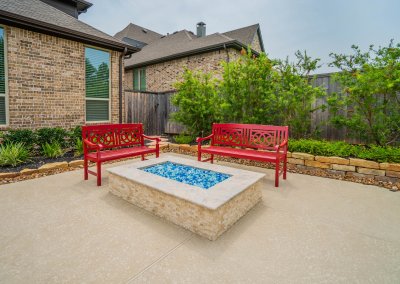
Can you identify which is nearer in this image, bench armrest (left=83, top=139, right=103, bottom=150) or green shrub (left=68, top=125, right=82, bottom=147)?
bench armrest (left=83, top=139, right=103, bottom=150)

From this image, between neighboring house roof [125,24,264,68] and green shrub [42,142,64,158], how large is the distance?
872 cm

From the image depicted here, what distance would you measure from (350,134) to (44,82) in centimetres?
836

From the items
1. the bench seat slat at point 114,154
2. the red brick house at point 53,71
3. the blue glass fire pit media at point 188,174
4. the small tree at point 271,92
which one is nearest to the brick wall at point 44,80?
the red brick house at point 53,71

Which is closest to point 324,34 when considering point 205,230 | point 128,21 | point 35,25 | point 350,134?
point 128,21

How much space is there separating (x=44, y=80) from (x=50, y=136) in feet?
5.74

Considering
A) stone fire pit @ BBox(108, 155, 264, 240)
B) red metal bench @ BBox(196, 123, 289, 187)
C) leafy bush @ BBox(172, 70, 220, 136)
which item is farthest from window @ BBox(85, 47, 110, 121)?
stone fire pit @ BBox(108, 155, 264, 240)

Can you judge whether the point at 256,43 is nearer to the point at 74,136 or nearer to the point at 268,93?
the point at 268,93

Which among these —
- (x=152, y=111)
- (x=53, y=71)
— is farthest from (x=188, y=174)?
(x=152, y=111)

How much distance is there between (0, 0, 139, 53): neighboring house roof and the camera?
5.56 metres

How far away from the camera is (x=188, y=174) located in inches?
151

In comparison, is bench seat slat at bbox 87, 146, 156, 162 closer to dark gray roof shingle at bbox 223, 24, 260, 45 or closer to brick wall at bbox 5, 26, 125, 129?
brick wall at bbox 5, 26, 125, 129

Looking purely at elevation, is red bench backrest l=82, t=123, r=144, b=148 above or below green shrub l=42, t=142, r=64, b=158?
above

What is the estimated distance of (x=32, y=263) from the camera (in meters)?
2.02

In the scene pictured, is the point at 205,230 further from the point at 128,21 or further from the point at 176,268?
the point at 128,21
